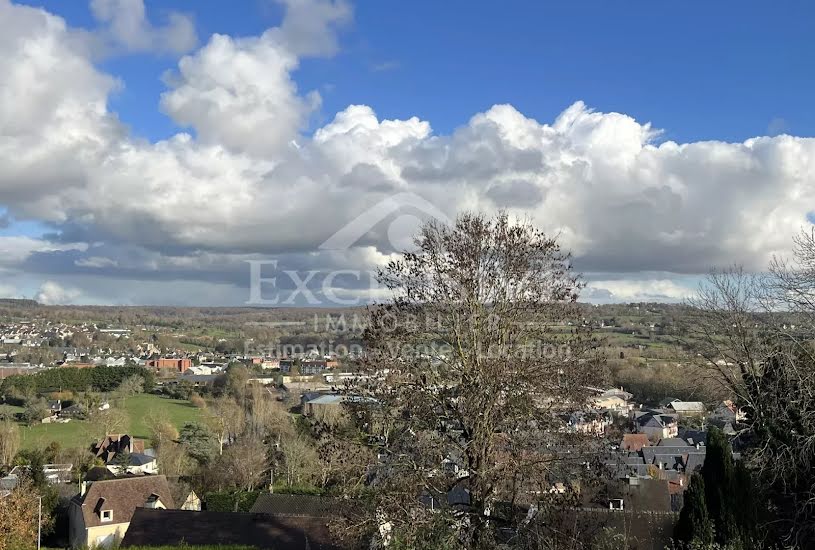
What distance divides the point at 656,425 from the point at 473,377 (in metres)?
51.7

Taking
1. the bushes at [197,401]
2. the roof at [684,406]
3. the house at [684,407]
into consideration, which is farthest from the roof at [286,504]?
the roof at [684,406]

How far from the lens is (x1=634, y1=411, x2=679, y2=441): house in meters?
54.8

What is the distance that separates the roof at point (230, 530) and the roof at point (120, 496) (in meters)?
9.49

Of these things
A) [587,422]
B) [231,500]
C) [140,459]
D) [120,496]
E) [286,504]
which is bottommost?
[140,459]

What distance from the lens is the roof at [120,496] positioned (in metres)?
27.5

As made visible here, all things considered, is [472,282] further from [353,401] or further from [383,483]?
[383,483]

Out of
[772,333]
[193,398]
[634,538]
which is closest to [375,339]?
[772,333]

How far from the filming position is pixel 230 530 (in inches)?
730

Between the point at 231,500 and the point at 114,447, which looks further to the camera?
the point at 114,447

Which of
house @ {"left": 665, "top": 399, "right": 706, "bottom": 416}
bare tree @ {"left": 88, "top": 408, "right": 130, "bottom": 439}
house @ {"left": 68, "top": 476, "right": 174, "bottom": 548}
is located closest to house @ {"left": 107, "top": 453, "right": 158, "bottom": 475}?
bare tree @ {"left": 88, "top": 408, "right": 130, "bottom": 439}

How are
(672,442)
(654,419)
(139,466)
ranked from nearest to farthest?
1. (139,466)
2. (672,442)
3. (654,419)

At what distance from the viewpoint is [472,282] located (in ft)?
34.1

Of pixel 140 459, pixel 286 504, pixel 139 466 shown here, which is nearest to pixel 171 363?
pixel 140 459

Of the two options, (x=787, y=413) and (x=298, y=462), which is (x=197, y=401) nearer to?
(x=298, y=462)
